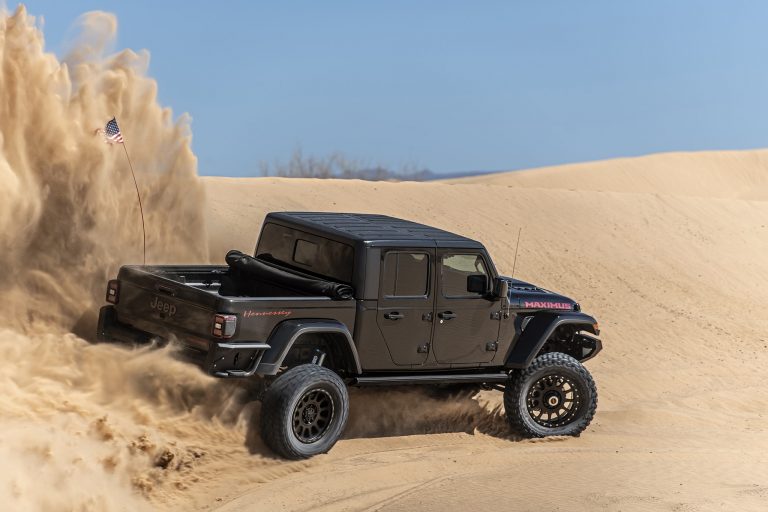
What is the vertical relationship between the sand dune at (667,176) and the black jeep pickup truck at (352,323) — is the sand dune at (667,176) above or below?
above

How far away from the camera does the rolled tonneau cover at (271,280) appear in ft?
32.0

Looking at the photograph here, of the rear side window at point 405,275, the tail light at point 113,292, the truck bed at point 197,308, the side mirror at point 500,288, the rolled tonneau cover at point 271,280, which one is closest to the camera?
the truck bed at point 197,308

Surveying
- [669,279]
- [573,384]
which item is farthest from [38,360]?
[669,279]

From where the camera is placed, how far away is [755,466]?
35.1ft

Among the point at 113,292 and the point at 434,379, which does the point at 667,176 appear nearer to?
the point at 434,379

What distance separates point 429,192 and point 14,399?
16.6 meters

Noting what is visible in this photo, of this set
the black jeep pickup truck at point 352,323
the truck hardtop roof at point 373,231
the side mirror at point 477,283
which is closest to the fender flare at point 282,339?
the black jeep pickup truck at point 352,323

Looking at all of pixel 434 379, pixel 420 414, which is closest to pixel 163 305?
pixel 434 379

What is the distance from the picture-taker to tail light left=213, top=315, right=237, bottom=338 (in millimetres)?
9039

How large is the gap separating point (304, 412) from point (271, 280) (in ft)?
4.45

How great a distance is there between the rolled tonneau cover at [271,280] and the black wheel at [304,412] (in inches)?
25.6

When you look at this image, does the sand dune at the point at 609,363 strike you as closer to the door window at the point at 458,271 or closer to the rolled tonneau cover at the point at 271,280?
the door window at the point at 458,271

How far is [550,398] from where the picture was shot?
1124cm

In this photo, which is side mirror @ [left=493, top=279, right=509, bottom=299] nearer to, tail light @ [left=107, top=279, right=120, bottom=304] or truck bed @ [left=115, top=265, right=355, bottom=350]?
truck bed @ [left=115, top=265, right=355, bottom=350]
